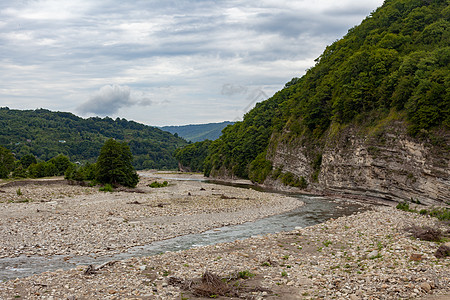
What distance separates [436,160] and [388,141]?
8.08 meters

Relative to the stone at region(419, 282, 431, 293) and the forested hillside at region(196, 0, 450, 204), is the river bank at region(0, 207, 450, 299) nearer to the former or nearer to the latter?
the stone at region(419, 282, 431, 293)

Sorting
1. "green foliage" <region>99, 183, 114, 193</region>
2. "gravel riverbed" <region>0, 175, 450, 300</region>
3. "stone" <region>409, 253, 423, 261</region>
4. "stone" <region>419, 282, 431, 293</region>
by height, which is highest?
"stone" <region>419, 282, 431, 293</region>

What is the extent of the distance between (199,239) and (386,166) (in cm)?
3138

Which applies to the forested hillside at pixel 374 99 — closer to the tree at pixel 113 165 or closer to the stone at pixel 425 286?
the stone at pixel 425 286

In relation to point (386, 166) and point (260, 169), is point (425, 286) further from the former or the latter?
point (260, 169)

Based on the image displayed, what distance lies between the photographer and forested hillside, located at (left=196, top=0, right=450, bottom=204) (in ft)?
129

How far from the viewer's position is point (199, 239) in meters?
23.6

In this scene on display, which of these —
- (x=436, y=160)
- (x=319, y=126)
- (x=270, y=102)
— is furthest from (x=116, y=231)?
(x=270, y=102)

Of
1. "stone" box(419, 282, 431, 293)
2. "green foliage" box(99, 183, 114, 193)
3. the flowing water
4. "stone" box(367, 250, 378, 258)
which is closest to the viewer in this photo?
"stone" box(419, 282, 431, 293)

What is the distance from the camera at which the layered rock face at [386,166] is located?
3703 cm

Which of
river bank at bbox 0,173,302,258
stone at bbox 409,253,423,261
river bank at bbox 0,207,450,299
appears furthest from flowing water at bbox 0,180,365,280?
stone at bbox 409,253,423,261

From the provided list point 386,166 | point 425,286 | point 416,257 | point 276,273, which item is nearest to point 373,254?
point 416,257

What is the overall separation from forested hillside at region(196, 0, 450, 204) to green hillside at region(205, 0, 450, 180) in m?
0.12

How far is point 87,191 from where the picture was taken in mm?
50812
